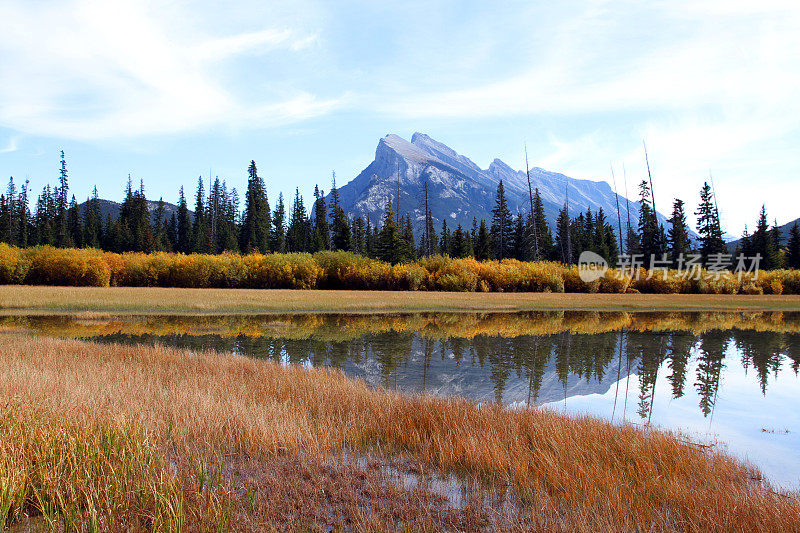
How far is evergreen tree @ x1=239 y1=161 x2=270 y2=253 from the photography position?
8030 cm

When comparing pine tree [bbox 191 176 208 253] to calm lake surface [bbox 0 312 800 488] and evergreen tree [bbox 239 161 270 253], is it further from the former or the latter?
calm lake surface [bbox 0 312 800 488]

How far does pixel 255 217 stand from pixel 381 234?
3799 centimetres

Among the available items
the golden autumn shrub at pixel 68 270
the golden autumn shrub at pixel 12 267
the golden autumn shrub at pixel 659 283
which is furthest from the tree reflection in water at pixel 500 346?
the golden autumn shrub at pixel 12 267

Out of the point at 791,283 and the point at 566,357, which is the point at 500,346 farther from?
the point at 791,283

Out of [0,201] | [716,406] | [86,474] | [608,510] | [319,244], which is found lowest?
[716,406]

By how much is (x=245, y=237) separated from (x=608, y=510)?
274 ft

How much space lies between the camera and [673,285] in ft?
129

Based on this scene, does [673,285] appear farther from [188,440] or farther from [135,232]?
[135,232]

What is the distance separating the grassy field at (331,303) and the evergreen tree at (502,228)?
36.3m

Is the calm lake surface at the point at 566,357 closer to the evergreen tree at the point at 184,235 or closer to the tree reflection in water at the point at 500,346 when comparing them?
the tree reflection in water at the point at 500,346

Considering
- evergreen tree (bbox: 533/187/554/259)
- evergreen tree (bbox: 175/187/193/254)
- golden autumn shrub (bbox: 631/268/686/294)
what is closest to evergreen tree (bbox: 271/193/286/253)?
evergreen tree (bbox: 175/187/193/254)

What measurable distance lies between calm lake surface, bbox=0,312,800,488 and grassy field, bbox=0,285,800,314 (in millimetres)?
2190

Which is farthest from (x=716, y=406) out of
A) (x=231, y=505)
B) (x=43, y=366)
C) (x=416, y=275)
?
(x=416, y=275)

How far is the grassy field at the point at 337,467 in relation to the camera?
376 cm
